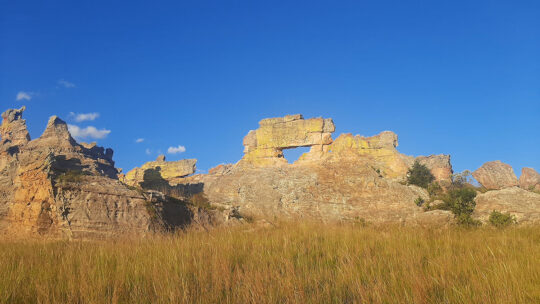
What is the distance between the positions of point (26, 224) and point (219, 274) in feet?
29.7

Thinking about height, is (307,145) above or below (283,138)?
below

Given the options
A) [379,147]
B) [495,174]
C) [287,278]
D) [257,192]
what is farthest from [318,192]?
[495,174]

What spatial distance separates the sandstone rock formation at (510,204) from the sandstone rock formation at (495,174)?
3252cm

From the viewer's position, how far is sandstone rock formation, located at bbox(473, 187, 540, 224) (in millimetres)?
13383

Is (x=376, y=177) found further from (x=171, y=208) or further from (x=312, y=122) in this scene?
(x=312, y=122)

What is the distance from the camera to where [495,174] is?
4441 centimetres

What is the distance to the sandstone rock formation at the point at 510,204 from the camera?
13383mm

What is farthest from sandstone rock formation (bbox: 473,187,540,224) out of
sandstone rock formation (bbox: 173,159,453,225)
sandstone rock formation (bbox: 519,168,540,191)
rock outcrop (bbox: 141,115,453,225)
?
sandstone rock formation (bbox: 519,168,540,191)

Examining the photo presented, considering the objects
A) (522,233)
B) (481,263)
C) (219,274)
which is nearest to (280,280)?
(219,274)

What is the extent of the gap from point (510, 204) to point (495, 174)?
37791 mm

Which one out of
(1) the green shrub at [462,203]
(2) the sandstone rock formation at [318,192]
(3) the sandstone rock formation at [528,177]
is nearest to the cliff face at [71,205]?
(2) the sandstone rock formation at [318,192]

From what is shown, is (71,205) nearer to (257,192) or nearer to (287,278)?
(287,278)

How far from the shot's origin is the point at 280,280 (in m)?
2.62

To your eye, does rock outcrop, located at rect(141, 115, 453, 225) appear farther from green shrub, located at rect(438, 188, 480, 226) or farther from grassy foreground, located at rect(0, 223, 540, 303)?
grassy foreground, located at rect(0, 223, 540, 303)
